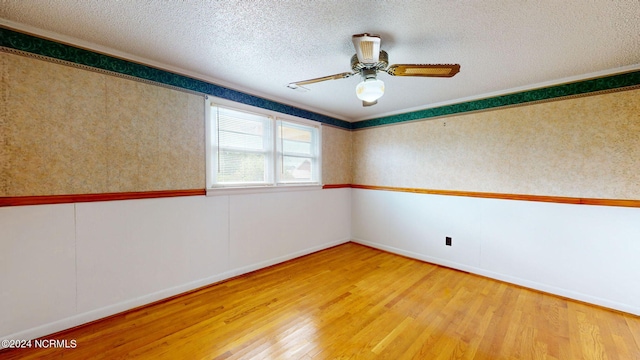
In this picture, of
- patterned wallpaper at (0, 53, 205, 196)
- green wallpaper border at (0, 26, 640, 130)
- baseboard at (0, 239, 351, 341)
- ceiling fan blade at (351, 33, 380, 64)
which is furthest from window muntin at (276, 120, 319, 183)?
ceiling fan blade at (351, 33, 380, 64)

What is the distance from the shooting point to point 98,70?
2.11 metres

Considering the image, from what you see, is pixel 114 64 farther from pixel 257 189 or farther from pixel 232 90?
pixel 257 189

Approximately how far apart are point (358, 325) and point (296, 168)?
2.37 m

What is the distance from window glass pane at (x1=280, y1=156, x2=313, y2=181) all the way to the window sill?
14cm

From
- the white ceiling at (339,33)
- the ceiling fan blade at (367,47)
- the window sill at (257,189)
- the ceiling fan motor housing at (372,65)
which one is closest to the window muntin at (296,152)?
the window sill at (257,189)

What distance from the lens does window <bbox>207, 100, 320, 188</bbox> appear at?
288 centimetres

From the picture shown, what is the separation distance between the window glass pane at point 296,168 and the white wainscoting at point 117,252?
43cm

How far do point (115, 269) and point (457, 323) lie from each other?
124 inches

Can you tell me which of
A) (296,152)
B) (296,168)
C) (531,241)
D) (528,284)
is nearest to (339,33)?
(296,152)

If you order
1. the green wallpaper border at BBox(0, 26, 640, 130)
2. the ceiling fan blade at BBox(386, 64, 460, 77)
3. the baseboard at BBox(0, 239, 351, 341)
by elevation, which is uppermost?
the green wallpaper border at BBox(0, 26, 640, 130)

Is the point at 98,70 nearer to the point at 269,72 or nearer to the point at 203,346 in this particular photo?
the point at 269,72

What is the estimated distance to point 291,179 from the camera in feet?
12.4

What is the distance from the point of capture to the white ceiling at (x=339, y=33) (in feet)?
5.12

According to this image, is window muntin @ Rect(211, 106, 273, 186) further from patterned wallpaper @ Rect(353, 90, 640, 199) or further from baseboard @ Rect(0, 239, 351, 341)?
patterned wallpaper @ Rect(353, 90, 640, 199)
